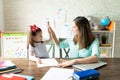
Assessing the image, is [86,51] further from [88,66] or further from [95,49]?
[88,66]

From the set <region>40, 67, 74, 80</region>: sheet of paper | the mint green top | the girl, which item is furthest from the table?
the girl

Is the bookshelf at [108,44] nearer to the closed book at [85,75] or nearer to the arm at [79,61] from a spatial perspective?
the arm at [79,61]

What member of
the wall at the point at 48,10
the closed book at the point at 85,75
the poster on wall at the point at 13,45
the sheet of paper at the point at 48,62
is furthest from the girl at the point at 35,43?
the wall at the point at 48,10

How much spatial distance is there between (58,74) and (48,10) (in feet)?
8.22

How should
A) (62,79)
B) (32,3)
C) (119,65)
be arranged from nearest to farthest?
1. (62,79)
2. (119,65)
3. (32,3)

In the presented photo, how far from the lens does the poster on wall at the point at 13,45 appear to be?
11.2ft

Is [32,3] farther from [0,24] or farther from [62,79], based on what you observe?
[62,79]

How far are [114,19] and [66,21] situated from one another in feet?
3.17

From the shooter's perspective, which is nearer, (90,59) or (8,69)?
(8,69)

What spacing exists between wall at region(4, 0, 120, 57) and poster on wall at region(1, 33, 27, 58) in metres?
0.57

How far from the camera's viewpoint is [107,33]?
4.00 metres

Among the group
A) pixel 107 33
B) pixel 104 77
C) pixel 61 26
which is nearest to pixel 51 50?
pixel 61 26

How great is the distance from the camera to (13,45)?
3428mm

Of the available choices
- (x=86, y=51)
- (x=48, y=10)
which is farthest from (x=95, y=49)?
(x=48, y=10)
